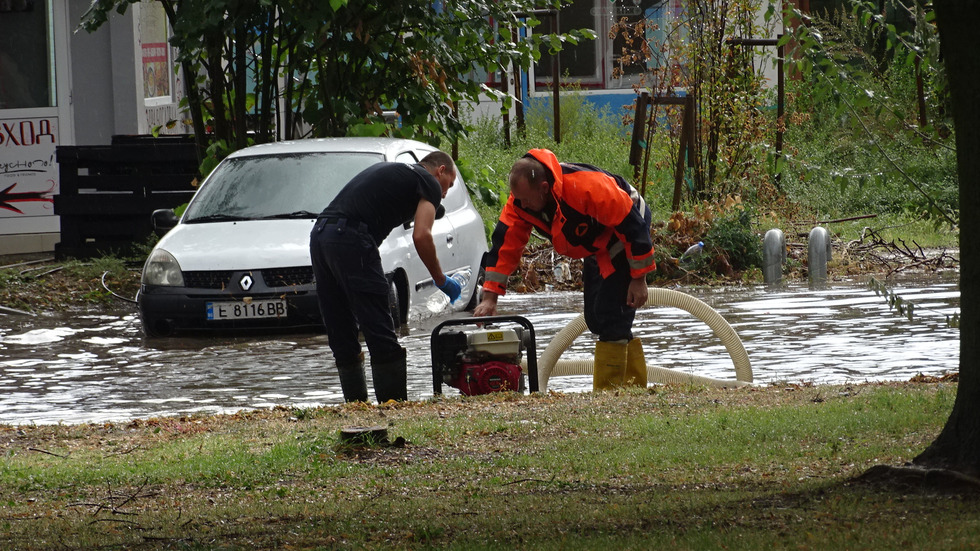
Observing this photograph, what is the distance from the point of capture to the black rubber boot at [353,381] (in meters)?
8.46

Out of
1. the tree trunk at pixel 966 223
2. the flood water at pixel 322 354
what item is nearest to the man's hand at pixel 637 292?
the flood water at pixel 322 354

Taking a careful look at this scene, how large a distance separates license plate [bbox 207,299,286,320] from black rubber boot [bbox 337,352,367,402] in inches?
109

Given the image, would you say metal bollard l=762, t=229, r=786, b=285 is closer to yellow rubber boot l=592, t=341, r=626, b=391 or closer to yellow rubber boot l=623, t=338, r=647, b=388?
yellow rubber boot l=623, t=338, r=647, b=388

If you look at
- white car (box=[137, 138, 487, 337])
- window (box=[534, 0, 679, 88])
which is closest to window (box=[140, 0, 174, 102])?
window (box=[534, 0, 679, 88])

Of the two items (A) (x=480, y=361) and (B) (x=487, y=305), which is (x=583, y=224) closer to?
(B) (x=487, y=305)

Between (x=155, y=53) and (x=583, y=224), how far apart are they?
14314mm

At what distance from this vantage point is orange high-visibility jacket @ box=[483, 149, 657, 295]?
788 centimetres

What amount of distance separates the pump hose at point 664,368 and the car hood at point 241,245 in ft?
9.39

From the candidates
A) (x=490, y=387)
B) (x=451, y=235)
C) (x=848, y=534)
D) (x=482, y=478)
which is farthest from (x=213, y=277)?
(x=848, y=534)

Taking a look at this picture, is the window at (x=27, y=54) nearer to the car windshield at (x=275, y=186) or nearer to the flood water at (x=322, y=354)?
the flood water at (x=322, y=354)

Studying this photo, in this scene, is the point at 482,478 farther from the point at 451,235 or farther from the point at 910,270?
A: the point at 910,270

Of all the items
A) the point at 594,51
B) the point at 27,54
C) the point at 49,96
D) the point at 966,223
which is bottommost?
the point at 966,223

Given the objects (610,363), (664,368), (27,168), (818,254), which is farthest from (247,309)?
(27,168)

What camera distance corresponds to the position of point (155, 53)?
818 inches
